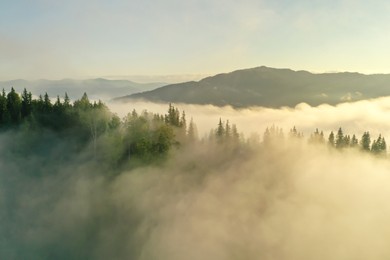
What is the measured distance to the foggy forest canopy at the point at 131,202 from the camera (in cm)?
8731

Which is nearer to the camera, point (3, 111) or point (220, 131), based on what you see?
point (3, 111)

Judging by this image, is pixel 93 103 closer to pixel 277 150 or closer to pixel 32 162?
pixel 32 162

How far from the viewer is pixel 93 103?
10006 centimetres

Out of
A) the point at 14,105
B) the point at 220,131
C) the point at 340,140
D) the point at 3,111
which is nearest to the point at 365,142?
the point at 340,140

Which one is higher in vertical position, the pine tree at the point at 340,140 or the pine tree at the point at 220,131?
the pine tree at the point at 220,131

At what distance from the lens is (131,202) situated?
97125mm

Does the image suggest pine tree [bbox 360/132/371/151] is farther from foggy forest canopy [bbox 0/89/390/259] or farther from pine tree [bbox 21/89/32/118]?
pine tree [bbox 21/89/32/118]

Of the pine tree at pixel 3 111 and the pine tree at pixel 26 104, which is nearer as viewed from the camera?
the pine tree at pixel 3 111

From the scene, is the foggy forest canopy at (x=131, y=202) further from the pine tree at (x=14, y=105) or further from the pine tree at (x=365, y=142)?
the pine tree at (x=365, y=142)

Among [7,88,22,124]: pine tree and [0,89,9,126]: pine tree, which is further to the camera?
[7,88,22,124]: pine tree

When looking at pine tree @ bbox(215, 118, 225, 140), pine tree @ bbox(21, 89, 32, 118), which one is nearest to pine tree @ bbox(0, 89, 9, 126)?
pine tree @ bbox(21, 89, 32, 118)

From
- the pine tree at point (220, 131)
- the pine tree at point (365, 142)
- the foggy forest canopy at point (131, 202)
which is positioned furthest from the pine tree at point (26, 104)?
the pine tree at point (365, 142)

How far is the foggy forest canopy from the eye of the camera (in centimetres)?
8731

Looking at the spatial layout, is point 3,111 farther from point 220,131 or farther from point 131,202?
point 220,131
